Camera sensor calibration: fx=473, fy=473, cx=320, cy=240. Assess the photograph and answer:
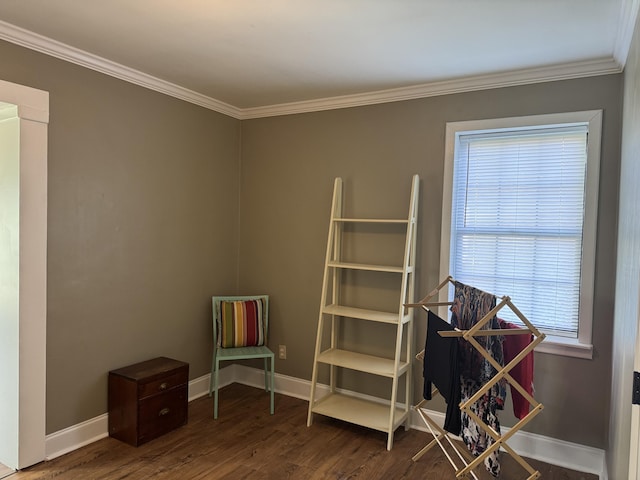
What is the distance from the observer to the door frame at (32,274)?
8.54ft

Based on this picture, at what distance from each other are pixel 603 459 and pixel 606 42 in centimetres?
236

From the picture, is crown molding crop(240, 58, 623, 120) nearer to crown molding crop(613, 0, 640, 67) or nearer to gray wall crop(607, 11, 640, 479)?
crown molding crop(613, 0, 640, 67)

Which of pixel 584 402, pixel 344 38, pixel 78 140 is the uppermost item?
pixel 344 38

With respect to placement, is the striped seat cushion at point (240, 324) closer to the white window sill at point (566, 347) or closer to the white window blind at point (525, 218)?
the white window blind at point (525, 218)

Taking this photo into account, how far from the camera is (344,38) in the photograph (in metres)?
2.50

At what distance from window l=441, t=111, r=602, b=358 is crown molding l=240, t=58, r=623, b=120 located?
24cm

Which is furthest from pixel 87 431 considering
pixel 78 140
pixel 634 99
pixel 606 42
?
pixel 606 42

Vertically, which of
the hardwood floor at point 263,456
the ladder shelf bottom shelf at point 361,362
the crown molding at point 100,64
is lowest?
the hardwood floor at point 263,456

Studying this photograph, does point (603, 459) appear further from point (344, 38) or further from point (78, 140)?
point (78, 140)

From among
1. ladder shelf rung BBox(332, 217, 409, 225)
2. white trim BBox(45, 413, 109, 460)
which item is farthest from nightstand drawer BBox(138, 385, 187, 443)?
ladder shelf rung BBox(332, 217, 409, 225)

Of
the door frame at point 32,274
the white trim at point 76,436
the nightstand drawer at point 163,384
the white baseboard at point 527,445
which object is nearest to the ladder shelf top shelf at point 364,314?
the white baseboard at point 527,445

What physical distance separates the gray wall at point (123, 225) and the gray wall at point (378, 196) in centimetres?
35

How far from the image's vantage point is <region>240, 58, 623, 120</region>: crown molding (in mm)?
2787

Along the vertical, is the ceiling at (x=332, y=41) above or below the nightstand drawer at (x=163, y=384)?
above
